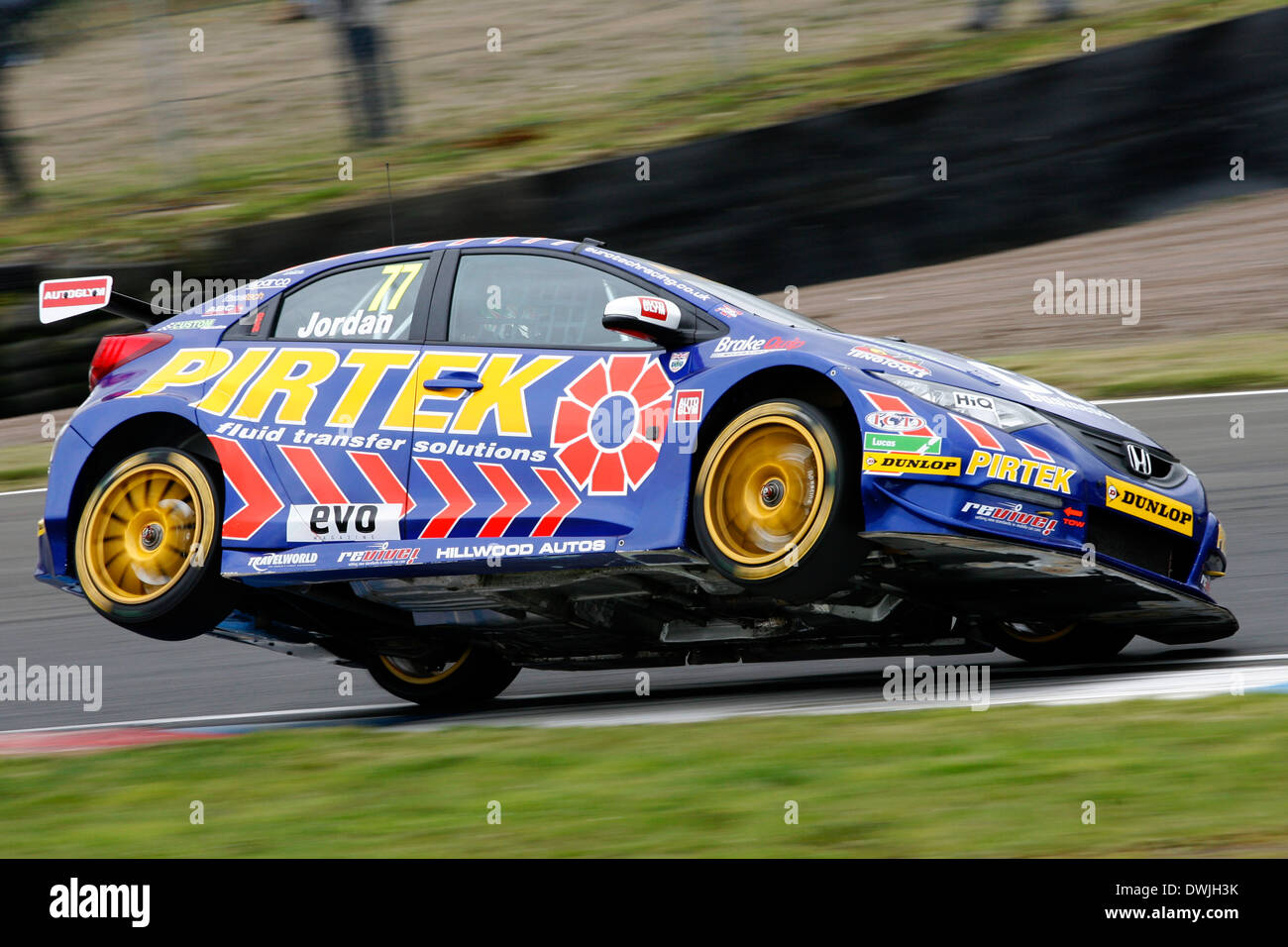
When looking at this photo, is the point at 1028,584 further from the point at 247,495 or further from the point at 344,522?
the point at 247,495

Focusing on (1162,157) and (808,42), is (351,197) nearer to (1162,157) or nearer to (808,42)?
(808,42)

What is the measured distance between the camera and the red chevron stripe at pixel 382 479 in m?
6.28

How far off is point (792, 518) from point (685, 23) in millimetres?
14631

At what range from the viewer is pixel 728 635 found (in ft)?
20.7

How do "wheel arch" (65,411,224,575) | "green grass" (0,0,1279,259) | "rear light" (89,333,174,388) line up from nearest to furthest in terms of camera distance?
1. "wheel arch" (65,411,224,575)
2. "rear light" (89,333,174,388)
3. "green grass" (0,0,1279,259)

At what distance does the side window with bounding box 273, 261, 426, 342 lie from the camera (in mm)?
6594

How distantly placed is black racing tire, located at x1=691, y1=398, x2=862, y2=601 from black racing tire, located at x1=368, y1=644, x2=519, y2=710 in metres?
2.07

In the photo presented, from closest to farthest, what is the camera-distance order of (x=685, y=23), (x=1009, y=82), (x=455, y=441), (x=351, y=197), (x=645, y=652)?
(x=455, y=441) < (x=645, y=652) < (x=1009, y=82) < (x=351, y=197) < (x=685, y=23)

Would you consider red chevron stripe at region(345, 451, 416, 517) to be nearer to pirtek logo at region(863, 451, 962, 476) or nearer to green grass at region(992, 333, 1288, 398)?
pirtek logo at region(863, 451, 962, 476)

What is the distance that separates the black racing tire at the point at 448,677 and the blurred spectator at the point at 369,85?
11389mm

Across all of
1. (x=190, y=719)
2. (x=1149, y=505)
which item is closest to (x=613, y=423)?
(x=1149, y=505)

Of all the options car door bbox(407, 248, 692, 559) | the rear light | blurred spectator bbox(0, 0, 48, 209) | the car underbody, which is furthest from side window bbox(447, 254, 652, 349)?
blurred spectator bbox(0, 0, 48, 209)

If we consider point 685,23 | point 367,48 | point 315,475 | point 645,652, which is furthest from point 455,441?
point 685,23

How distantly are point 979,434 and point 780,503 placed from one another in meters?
0.71
